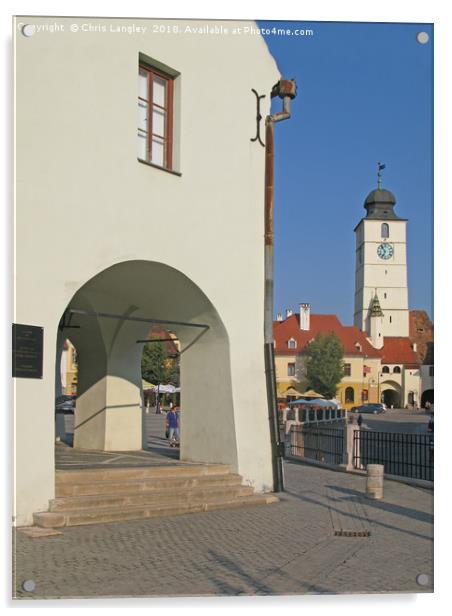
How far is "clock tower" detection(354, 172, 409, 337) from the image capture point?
676 cm

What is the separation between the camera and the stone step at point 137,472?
8688mm

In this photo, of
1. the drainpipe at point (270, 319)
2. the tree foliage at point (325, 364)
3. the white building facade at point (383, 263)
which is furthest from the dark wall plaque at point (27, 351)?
the tree foliage at point (325, 364)

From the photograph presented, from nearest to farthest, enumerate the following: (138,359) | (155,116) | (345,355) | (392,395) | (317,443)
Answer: (155,116)
(392,395)
(345,355)
(138,359)
(317,443)

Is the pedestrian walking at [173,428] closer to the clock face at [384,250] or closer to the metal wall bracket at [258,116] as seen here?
the metal wall bracket at [258,116]

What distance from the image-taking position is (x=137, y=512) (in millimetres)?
8391

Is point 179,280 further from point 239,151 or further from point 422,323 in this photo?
point 422,323

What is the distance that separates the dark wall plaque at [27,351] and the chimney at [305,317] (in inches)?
98.2

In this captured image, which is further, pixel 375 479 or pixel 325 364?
pixel 325 364

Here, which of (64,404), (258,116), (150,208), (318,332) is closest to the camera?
(150,208)

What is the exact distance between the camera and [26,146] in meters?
7.19

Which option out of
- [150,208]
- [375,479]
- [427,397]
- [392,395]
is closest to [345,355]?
[392,395]

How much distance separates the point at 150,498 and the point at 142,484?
9.2 inches

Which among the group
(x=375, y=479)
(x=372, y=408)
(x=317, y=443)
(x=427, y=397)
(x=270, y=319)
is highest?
(x=270, y=319)

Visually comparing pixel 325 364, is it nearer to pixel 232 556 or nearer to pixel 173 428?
pixel 232 556
